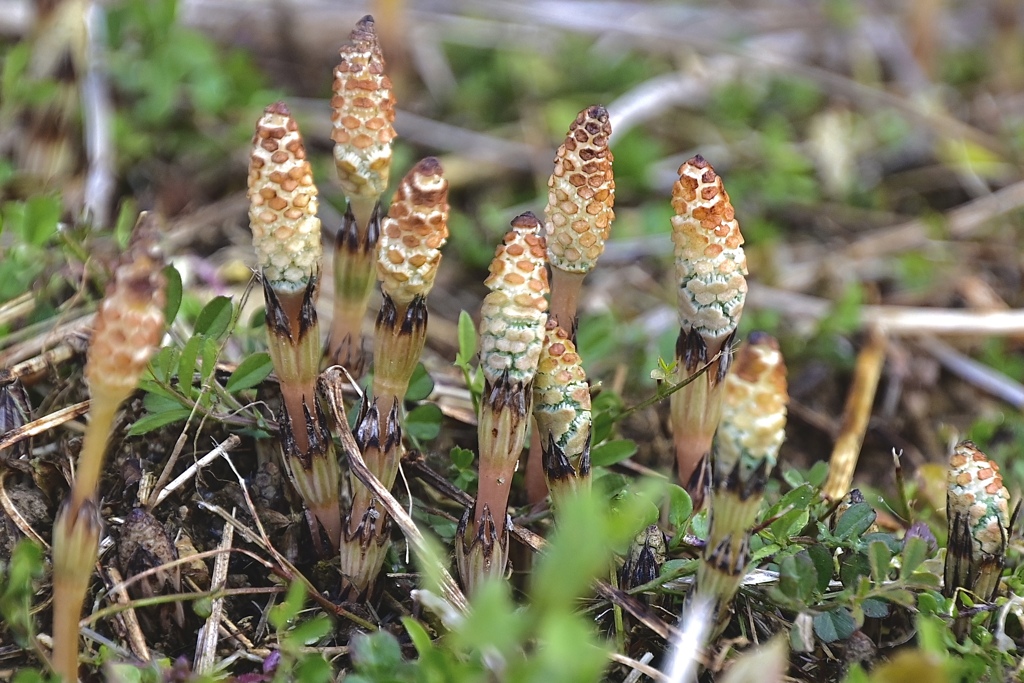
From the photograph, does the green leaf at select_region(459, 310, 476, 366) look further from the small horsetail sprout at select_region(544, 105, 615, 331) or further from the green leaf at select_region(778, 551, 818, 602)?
the green leaf at select_region(778, 551, 818, 602)

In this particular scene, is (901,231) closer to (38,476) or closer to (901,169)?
(901,169)

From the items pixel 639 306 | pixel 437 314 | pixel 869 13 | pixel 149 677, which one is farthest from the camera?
pixel 869 13

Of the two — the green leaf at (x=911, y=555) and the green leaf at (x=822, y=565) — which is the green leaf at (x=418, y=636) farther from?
the green leaf at (x=911, y=555)

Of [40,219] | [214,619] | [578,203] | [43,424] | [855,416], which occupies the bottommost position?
[855,416]

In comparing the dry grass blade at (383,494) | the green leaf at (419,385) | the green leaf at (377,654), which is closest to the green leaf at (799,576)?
the dry grass blade at (383,494)

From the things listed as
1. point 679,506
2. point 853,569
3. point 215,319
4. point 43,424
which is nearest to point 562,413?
point 679,506

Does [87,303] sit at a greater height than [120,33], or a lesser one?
lesser

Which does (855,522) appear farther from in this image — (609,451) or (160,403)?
(160,403)

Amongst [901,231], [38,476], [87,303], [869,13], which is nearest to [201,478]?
[38,476]
